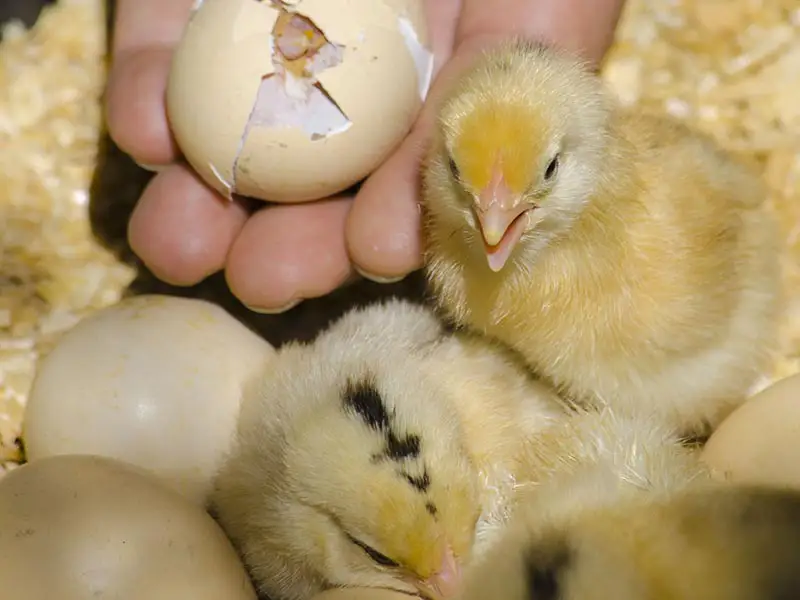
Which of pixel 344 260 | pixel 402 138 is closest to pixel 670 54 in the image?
pixel 402 138

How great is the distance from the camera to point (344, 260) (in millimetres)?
1403

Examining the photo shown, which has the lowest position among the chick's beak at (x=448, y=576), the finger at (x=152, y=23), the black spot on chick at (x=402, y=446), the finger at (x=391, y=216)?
the chick's beak at (x=448, y=576)

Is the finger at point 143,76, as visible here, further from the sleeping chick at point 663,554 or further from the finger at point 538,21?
the sleeping chick at point 663,554

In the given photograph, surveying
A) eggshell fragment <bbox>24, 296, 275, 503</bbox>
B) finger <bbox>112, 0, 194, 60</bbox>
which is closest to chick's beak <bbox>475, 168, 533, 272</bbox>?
eggshell fragment <bbox>24, 296, 275, 503</bbox>

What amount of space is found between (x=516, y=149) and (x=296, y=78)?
0.36 metres

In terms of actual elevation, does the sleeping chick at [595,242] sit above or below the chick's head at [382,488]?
above

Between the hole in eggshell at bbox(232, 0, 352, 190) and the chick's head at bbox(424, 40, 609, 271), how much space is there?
0.17 metres

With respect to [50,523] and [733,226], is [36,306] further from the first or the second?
[733,226]

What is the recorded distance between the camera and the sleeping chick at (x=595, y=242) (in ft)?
3.41

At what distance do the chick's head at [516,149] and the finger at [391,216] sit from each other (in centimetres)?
12

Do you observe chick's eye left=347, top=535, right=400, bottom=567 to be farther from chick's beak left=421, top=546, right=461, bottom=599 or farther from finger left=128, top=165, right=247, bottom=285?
finger left=128, top=165, right=247, bottom=285

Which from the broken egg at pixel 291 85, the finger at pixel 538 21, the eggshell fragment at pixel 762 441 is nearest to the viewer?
the eggshell fragment at pixel 762 441

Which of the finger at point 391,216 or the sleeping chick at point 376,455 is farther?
the finger at point 391,216

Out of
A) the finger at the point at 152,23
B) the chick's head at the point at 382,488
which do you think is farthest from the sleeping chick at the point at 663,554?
the finger at the point at 152,23
